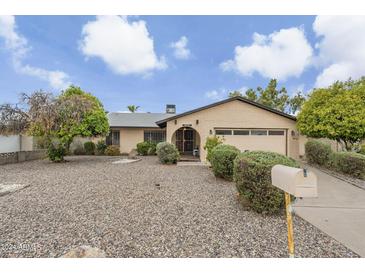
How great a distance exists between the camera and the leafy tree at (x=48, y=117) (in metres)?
10.5

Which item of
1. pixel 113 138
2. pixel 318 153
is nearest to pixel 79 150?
pixel 113 138

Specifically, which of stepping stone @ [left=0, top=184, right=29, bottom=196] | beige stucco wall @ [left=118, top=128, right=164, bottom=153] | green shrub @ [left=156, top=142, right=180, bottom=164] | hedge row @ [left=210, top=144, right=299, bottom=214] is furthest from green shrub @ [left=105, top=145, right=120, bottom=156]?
hedge row @ [left=210, top=144, right=299, bottom=214]

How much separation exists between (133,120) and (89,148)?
4.96 metres

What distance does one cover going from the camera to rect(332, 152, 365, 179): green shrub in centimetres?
807

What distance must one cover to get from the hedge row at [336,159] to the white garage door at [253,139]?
5.49 ft

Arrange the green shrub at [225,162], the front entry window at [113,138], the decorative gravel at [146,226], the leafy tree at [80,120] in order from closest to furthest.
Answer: the decorative gravel at [146,226] → the green shrub at [225,162] → the leafy tree at [80,120] → the front entry window at [113,138]

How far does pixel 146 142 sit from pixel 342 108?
14.0 m

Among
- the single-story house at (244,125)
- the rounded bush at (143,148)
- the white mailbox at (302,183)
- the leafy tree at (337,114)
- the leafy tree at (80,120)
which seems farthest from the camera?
the rounded bush at (143,148)

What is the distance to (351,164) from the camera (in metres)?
8.36

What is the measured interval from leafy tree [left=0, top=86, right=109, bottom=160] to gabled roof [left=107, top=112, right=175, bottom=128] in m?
5.87

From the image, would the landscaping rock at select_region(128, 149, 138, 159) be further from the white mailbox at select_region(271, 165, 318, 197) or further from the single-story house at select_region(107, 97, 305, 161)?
the white mailbox at select_region(271, 165, 318, 197)

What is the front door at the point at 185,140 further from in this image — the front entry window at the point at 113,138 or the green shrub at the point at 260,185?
the green shrub at the point at 260,185

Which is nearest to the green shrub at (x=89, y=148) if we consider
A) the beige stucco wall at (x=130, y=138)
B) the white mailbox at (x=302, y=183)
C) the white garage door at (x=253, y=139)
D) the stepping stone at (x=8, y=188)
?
the beige stucco wall at (x=130, y=138)

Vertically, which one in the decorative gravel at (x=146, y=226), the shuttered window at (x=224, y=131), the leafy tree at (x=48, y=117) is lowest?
the decorative gravel at (x=146, y=226)
